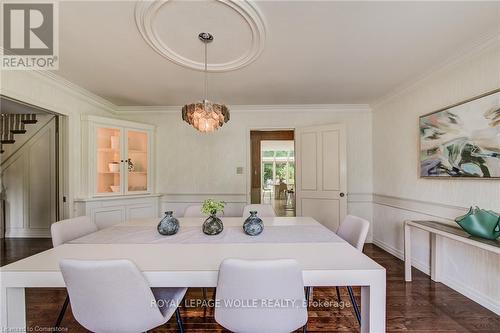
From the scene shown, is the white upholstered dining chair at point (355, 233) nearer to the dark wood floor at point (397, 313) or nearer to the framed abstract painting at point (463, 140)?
the dark wood floor at point (397, 313)

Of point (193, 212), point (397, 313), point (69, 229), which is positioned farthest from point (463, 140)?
point (69, 229)

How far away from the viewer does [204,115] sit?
1838mm

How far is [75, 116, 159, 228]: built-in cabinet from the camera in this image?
9.87ft

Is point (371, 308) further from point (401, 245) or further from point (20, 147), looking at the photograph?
point (20, 147)

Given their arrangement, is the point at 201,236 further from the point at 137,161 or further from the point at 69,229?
the point at 137,161

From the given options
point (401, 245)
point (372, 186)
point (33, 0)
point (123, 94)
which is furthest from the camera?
point (372, 186)

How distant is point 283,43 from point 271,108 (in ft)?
6.11

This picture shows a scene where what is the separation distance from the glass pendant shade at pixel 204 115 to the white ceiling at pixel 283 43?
1.76 ft

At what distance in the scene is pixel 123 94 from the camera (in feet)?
10.4

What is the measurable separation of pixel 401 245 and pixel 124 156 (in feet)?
13.1

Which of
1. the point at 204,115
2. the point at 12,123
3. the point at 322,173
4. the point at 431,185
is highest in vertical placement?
the point at 12,123

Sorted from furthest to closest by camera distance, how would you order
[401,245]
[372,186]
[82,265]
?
[372,186]
[401,245]
[82,265]

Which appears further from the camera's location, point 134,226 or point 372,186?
point 372,186

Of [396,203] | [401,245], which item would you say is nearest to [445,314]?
[401,245]
